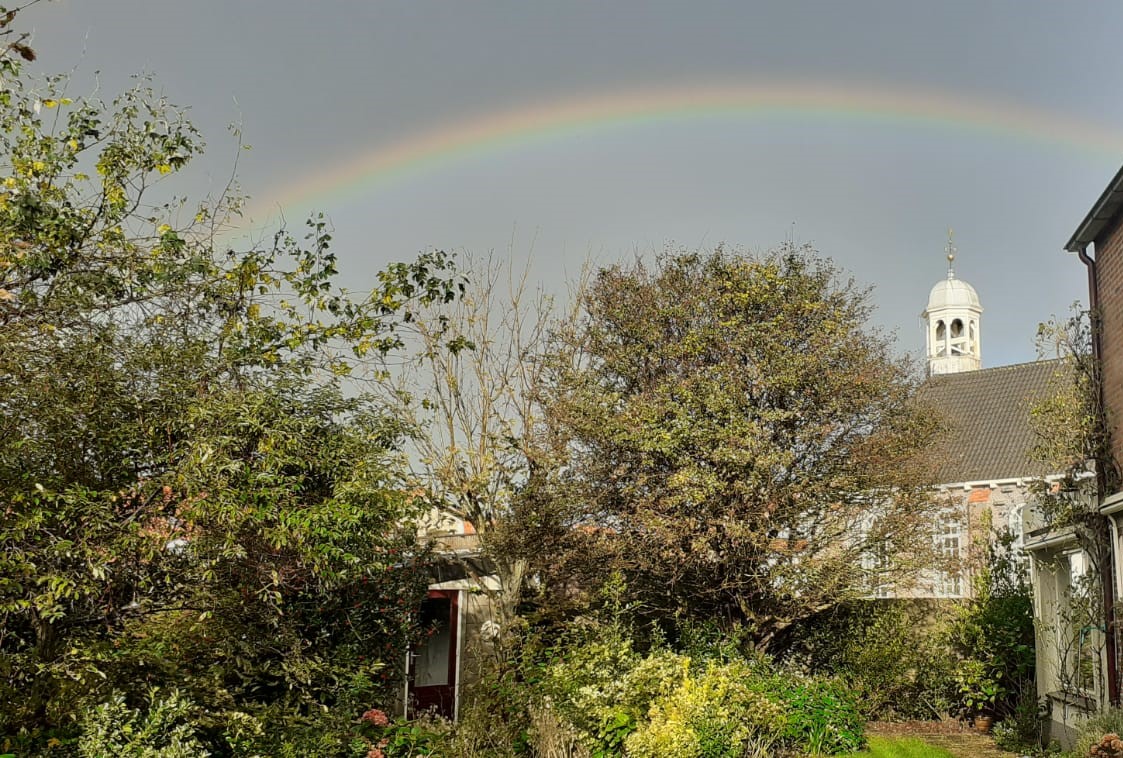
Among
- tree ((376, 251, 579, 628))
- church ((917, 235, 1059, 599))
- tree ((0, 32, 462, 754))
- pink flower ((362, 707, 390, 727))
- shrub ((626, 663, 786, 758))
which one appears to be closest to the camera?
tree ((0, 32, 462, 754))

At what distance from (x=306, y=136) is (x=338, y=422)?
19.2 ft

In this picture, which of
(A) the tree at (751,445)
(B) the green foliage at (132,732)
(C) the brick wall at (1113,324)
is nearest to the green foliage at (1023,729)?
(A) the tree at (751,445)

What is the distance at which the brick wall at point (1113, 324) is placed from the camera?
38.3ft

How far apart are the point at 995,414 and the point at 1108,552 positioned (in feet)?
54.8

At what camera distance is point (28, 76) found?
292 inches

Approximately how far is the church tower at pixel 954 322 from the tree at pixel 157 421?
41.6 meters

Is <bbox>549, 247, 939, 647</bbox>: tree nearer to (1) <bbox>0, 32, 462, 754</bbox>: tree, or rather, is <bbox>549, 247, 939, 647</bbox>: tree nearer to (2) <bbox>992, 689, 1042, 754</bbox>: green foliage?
(2) <bbox>992, 689, 1042, 754</bbox>: green foliage

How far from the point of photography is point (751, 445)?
1316 centimetres

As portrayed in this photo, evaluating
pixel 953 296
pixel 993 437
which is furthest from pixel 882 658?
pixel 953 296

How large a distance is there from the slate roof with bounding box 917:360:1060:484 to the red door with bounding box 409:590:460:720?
46.5 ft

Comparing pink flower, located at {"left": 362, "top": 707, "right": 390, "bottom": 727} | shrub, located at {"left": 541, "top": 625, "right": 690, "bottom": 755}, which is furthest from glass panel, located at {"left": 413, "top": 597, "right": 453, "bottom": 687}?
pink flower, located at {"left": 362, "top": 707, "right": 390, "bottom": 727}

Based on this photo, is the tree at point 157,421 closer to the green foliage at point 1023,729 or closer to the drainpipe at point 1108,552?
the drainpipe at point 1108,552

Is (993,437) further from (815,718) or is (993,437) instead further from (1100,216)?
(815,718)

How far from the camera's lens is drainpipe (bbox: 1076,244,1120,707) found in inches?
452
